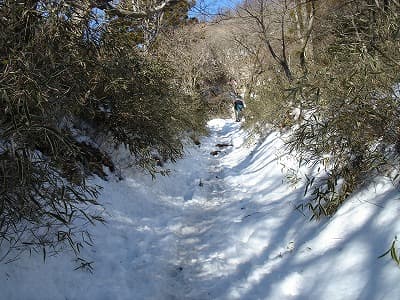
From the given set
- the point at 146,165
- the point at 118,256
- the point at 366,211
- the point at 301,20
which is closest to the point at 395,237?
the point at 366,211

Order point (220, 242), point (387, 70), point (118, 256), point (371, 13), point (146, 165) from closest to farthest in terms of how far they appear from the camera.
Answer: point (387, 70)
point (371, 13)
point (118, 256)
point (220, 242)
point (146, 165)

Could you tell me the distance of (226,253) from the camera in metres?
4.20

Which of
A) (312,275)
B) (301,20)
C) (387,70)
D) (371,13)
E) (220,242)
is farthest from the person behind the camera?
(301,20)

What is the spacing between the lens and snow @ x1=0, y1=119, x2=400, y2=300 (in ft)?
9.56

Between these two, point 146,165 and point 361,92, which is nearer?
point 361,92

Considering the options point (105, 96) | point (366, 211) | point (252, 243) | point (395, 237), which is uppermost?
point (105, 96)

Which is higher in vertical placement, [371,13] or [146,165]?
[146,165]

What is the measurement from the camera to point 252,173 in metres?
7.70

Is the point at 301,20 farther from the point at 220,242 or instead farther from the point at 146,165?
the point at 220,242

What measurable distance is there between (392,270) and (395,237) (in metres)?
0.26

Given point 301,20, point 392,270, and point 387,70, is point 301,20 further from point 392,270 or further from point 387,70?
point 392,270

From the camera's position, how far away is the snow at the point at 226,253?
291 centimetres

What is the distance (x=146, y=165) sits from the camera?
6527 mm

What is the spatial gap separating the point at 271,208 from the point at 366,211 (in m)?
1.86
